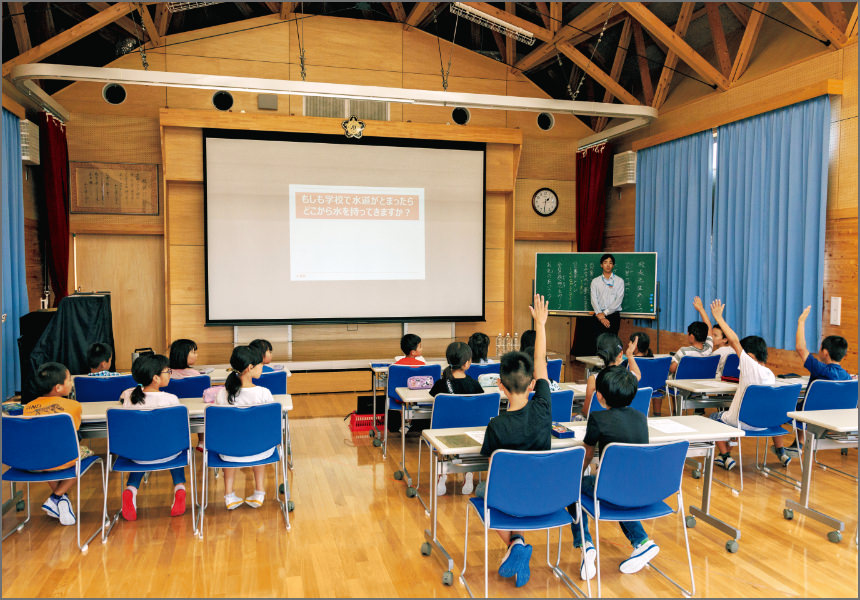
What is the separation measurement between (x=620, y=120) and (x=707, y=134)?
7.84 feet

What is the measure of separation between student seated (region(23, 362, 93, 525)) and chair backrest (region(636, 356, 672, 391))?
4487 mm

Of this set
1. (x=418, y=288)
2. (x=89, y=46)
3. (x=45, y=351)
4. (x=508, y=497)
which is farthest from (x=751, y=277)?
(x=89, y=46)

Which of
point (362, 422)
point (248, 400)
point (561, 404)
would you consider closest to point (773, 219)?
point (561, 404)

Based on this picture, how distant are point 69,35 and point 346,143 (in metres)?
3.35

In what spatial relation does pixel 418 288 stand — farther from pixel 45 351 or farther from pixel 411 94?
pixel 45 351

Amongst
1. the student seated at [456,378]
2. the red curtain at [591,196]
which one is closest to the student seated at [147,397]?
the student seated at [456,378]

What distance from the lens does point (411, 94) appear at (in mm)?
6434

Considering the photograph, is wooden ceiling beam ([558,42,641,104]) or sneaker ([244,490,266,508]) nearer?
sneaker ([244,490,266,508])

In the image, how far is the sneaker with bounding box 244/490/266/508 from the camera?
13.3ft

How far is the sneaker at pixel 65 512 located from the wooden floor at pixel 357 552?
6 centimetres

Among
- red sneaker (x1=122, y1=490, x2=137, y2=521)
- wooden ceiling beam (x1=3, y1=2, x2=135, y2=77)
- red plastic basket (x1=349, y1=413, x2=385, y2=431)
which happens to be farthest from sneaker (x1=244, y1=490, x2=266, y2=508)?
wooden ceiling beam (x1=3, y1=2, x2=135, y2=77)

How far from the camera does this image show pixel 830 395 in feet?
13.9

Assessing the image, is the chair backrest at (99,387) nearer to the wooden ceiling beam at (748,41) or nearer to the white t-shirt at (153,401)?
the white t-shirt at (153,401)

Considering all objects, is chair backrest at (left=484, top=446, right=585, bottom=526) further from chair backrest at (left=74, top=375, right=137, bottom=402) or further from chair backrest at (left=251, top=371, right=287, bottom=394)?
chair backrest at (left=74, top=375, right=137, bottom=402)
